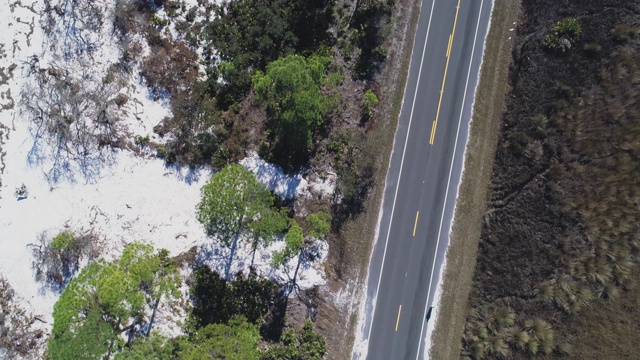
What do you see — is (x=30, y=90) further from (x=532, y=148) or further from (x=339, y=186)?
(x=532, y=148)

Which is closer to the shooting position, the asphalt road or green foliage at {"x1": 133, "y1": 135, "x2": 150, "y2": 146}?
the asphalt road

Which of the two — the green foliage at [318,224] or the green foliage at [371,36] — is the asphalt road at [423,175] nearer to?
the green foliage at [371,36]

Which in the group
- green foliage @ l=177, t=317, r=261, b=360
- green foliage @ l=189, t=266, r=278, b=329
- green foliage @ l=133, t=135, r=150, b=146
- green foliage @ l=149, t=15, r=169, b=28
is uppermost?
green foliage @ l=149, t=15, r=169, b=28

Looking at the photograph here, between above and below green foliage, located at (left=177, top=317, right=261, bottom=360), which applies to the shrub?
above

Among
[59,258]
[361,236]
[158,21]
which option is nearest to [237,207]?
[361,236]

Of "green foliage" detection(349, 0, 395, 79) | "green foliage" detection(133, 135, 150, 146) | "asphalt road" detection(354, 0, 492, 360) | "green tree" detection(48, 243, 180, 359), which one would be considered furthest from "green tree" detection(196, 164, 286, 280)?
"green foliage" detection(349, 0, 395, 79)

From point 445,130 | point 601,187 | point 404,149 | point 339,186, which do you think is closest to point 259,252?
point 339,186

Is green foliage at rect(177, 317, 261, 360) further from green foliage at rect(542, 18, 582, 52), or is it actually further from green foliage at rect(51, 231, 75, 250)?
green foliage at rect(542, 18, 582, 52)
